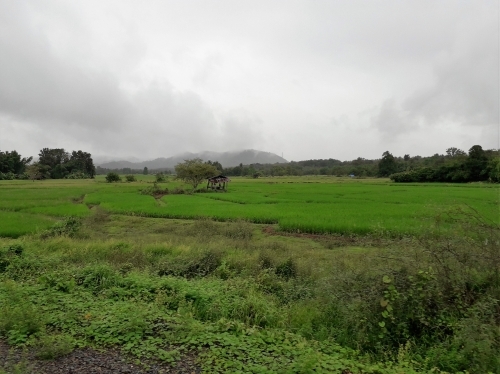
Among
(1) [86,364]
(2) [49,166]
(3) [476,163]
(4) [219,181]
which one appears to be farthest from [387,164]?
(2) [49,166]

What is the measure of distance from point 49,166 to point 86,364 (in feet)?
330

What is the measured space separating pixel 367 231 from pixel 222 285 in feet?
31.2

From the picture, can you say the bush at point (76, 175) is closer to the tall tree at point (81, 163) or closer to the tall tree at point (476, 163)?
the tall tree at point (81, 163)

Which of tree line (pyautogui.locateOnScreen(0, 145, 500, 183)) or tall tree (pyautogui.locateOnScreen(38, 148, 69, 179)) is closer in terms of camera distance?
tree line (pyautogui.locateOnScreen(0, 145, 500, 183))

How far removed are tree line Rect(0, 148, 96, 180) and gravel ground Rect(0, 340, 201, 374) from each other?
3296 inches

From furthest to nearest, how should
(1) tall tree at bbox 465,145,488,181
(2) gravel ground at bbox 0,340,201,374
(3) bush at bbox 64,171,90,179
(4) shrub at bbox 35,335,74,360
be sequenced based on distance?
(3) bush at bbox 64,171,90,179 < (1) tall tree at bbox 465,145,488,181 < (4) shrub at bbox 35,335,74,360 < (2) gravel ground at bbox 0,340,201,374

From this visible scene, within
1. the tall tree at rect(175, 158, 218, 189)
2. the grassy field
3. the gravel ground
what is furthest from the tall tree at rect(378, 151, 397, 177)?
the gravel ground

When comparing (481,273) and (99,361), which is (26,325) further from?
(481,273)

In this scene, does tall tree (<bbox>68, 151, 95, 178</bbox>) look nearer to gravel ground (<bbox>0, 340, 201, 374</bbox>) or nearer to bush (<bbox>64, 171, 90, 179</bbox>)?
bush (<bbox>64, 171, 90, 179</bbox>)

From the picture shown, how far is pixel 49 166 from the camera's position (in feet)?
284

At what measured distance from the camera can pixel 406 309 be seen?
5.04 m

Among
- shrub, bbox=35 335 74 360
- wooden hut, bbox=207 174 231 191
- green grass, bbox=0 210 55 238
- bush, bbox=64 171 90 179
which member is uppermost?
bush, bbox=64 171 90 179

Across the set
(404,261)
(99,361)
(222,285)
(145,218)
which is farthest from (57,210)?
(404,261)

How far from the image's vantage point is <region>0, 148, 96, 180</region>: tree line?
76250mm
